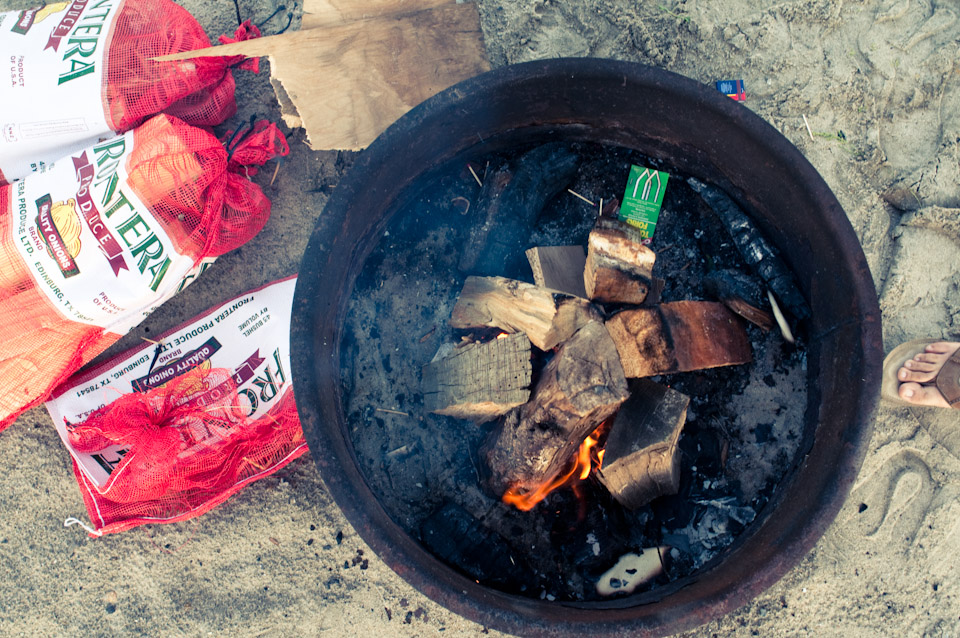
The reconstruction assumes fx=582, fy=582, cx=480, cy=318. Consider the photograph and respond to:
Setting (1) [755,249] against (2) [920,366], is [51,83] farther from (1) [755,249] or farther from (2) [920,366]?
(2) [920,366]

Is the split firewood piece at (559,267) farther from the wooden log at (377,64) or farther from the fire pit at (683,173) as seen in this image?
the wooden log at (377,64)

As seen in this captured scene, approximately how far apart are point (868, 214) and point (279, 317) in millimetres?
2687

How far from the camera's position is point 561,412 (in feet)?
5.92

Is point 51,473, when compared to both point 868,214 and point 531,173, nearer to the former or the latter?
point 531,173

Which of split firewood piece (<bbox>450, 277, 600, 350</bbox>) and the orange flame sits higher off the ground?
split firewood piece (<bbox>450, 277, 600, 350</bbox>)

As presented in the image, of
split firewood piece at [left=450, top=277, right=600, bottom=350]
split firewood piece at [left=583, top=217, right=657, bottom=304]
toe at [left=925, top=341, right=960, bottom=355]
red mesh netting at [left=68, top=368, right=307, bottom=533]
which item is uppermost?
split firewood piece at [left=583, top=217, right=657, bottom=304]

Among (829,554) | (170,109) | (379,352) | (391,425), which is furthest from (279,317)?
(829,554)

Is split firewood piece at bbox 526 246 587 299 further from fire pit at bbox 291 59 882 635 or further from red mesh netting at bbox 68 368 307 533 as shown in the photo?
red mesh netting at bbox 68 368 307 533

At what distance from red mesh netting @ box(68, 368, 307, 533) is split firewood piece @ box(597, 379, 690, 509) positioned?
4.32ft

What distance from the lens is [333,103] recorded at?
2.43m

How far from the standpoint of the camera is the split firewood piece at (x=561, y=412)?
5.81 feet

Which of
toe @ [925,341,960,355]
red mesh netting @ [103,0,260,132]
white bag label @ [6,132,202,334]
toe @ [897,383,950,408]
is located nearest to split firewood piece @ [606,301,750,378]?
toe @ [897,383,950,408]

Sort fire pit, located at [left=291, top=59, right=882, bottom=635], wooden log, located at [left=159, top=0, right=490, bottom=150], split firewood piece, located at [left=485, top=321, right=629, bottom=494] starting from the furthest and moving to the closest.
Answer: wooden log, located at [left=159, top=0, right=490, bottom=150], split firewood piece, located at [left=485, top=321, right=629, bottom=494], fire pit, located at [left=291, top=59, right=882, bottom=635]

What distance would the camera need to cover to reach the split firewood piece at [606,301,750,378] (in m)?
1.92
